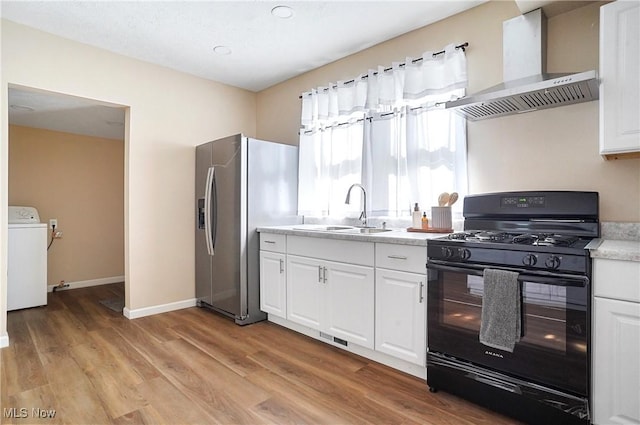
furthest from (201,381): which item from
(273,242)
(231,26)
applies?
(231,26)

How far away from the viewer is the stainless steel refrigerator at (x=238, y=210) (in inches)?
127

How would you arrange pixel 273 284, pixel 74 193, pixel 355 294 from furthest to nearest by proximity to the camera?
pixel 74 193, pixel 273 284, pixel 355 294

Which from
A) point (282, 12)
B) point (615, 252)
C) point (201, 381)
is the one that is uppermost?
point (282, 12)

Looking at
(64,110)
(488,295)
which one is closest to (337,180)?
(488,295)

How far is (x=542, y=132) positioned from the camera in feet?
7.31

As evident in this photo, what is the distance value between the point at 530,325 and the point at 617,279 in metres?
0.41

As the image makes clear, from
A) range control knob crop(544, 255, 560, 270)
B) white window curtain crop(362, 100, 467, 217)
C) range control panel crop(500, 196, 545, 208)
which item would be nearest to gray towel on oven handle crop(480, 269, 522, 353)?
range control knob crop(544, 255, 560, 270)

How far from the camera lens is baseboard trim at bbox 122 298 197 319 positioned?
134 inches

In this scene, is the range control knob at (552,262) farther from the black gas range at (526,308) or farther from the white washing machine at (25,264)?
the white washing machine at (25,264)

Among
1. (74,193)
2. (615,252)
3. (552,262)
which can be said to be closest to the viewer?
(615,252)

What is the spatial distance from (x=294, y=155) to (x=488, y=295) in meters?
2.41

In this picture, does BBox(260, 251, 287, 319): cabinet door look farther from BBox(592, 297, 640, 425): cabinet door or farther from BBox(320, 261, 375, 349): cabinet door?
BBox(592, 297, 640, 425): cabinet door

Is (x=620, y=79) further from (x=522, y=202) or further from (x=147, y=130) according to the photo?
(x=147, y=130)

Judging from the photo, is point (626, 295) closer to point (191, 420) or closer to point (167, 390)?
point (191, 420)
